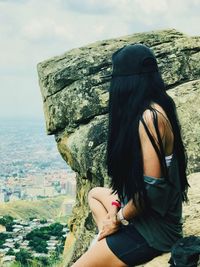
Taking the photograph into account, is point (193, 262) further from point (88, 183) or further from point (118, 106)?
point (88, 183)

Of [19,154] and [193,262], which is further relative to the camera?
[19,154]

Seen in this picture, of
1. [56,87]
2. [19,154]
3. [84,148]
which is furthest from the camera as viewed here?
[19,154]

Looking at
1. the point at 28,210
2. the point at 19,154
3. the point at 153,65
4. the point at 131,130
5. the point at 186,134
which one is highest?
the point at 153,65

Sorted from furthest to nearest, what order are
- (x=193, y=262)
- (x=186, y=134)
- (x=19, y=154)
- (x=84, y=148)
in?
(x=19, y=154), (x=84, y=148), (x=186, y=134), (x=193, y=262)

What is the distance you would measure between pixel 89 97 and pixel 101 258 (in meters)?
4.91

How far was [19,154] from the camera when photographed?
17562 centimetres

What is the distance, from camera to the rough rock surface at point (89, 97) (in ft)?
29.7

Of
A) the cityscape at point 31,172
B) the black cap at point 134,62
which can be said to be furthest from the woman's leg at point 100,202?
the cityscape at point 31,172

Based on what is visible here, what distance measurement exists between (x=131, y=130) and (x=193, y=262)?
103 centimetres

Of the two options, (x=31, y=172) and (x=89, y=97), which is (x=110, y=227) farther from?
(x=31, y=172)

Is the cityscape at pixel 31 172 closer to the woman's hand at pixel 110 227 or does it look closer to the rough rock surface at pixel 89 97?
the rough rock surface at pixel 89 97

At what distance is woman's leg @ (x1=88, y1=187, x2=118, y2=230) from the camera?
5773 mm

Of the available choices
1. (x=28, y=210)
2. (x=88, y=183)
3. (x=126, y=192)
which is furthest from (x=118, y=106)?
(x=28, y=210)

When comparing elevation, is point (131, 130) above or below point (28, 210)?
above
